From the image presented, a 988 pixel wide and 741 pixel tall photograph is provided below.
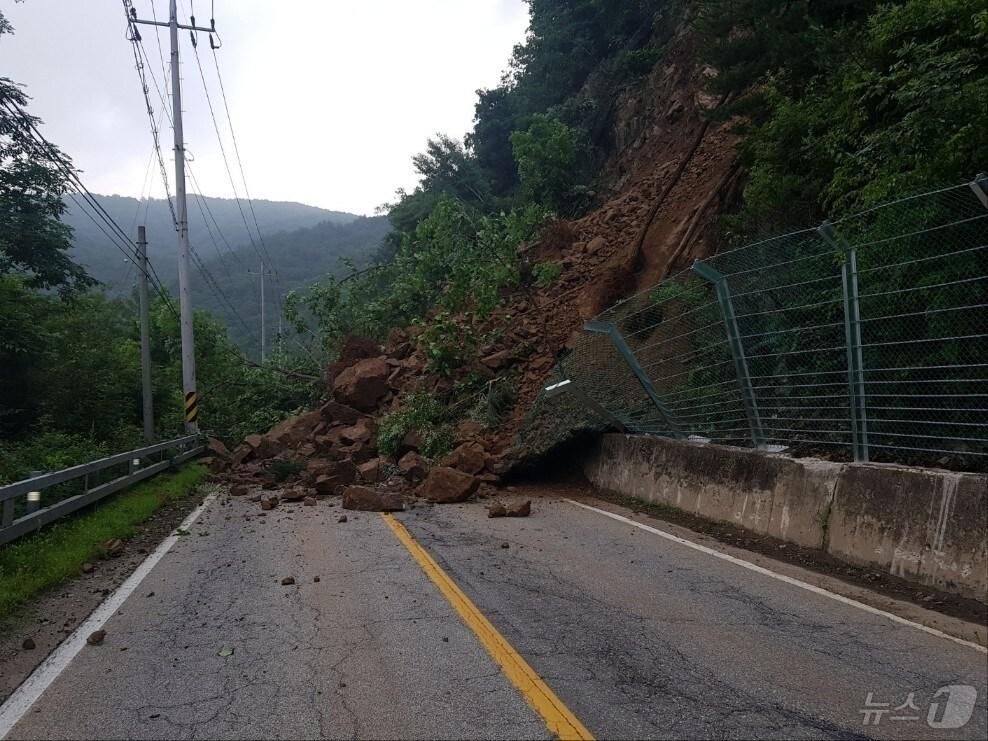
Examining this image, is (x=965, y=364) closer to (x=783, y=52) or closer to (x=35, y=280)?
(x=783, y=52)

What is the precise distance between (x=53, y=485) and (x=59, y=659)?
18.7 ft

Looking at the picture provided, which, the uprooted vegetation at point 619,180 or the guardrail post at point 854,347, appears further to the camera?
the uprooted vegetation at point 619,180

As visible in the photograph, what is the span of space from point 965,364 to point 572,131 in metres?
27.3

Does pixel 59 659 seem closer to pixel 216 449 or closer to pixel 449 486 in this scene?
pixel 449 486

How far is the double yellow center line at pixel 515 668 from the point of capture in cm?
389

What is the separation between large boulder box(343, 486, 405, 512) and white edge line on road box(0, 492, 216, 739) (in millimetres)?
4139

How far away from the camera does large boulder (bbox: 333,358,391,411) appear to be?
2102cm

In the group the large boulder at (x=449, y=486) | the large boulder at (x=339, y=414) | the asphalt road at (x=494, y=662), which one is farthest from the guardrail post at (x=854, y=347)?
the large boulder at (x=339, y=414)

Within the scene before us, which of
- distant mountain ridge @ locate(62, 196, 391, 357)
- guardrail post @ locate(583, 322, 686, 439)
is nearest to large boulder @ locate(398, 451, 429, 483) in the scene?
guardrail post @ locate(583, 322, 686, 439)

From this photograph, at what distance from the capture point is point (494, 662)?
483cm

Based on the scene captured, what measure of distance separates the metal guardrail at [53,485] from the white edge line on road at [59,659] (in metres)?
1.36

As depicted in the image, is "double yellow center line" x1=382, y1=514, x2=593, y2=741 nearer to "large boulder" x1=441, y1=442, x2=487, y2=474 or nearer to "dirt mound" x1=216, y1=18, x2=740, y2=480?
"large boulder" x1=441, y1=442, x2=487, y2=474

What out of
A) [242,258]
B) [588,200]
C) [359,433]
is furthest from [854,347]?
[242,258]

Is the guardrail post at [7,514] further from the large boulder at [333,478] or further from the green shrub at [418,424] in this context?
the green shrub at [418,424]
